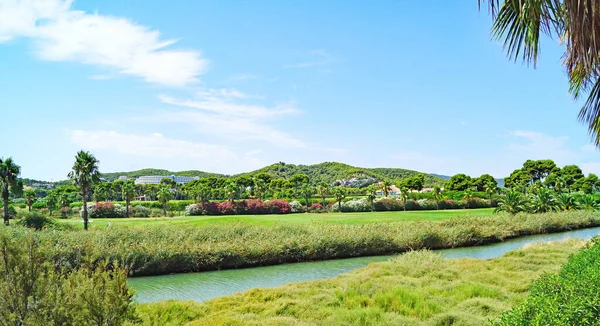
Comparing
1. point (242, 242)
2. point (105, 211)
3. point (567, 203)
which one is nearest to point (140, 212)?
point (105, 211)

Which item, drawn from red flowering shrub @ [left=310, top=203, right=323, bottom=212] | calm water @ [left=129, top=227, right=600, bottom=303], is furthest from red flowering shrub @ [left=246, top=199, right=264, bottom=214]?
calm water @ [left=129, top=227, right=600, bottom=303]

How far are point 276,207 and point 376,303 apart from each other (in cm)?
5486

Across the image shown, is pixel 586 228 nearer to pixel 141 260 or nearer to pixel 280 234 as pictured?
pixel 280 234

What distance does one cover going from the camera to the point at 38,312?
4828mm

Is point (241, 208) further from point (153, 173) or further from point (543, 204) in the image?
point (153, 173)

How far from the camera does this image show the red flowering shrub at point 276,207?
213 ft

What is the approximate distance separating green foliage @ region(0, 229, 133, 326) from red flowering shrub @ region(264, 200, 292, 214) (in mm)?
59600

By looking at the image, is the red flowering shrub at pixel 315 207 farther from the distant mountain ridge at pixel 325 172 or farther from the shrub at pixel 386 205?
the distant mountain ridge at pixel 325 172

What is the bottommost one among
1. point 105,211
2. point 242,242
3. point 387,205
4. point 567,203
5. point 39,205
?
point 242,242

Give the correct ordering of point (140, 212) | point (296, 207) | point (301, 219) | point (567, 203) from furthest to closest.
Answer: point (296, 207) → point (140, 212) → point (567, 203) → point (301, 219)

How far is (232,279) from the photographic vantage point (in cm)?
2111

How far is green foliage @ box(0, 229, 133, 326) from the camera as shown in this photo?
488 cm

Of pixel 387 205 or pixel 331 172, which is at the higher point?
pixel 331 172

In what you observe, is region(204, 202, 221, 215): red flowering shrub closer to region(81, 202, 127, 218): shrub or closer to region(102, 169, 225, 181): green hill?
region(81, 202, 127, 218): shrub
